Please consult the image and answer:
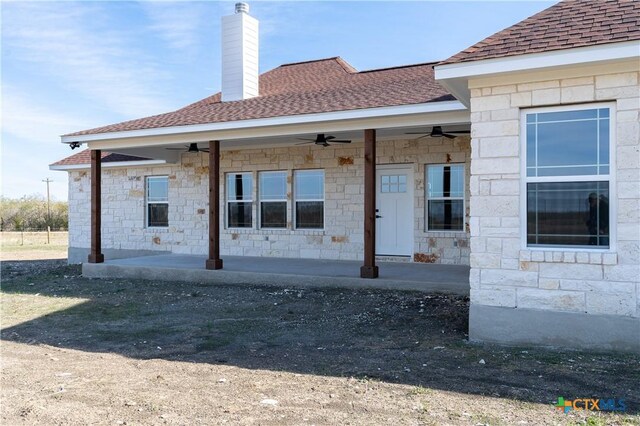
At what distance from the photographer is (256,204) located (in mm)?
13883

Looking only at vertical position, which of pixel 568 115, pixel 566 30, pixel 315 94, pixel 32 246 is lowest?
pixel 32 246

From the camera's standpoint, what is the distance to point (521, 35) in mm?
6309

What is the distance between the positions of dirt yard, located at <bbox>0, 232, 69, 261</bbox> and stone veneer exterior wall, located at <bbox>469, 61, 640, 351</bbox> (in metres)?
17.7

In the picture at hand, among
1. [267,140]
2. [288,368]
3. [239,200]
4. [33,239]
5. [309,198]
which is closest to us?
[288,368]

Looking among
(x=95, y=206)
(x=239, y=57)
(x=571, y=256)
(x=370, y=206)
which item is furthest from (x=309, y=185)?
(x=571, y=256)

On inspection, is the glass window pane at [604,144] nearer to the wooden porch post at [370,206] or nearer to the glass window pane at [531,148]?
the glass window pane at [531,148]

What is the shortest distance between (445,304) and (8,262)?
1551 centimetres

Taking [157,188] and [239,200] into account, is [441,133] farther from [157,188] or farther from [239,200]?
[157,188]

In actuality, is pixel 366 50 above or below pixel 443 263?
above

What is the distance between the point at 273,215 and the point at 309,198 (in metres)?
1.15

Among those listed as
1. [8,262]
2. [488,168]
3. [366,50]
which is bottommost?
[8,262]

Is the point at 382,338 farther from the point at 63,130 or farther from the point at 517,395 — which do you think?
the point at 63,130

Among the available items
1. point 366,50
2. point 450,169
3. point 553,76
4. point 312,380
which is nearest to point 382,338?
point 312,380

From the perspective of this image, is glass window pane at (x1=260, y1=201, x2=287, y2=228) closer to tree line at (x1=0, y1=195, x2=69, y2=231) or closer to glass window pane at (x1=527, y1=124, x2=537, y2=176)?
glass window pane at (x1=527, y1=124, x2=537, y2=176)
